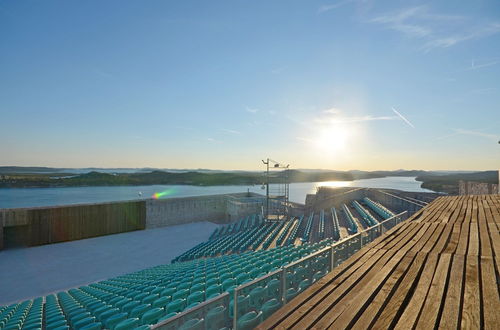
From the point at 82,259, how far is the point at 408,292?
22.4 metres

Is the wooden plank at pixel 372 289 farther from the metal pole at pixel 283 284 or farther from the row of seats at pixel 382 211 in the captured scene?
the row of seats at pixel 382 211

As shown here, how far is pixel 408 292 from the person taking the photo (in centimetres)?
259

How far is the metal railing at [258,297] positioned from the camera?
2609 mm

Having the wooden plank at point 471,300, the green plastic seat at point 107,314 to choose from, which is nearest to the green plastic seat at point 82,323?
the green plastic seat at point 107,314

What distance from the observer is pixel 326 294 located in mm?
2645

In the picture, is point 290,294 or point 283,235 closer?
point 290,294

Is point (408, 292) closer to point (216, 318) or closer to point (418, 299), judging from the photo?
point (418, 299)

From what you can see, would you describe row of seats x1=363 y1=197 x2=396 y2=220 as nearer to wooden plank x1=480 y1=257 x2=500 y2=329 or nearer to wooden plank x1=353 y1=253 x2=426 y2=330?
wooden plank x1=480 y1=257 x2=500 y2=329

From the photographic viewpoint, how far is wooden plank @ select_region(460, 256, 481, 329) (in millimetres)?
1984

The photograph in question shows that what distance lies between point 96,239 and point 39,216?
5129mm

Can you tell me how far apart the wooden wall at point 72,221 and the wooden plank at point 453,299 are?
28.3 meters

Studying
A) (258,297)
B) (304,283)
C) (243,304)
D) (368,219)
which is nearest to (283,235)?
(368,219)

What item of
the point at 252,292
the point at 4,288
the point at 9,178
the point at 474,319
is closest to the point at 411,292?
the point at 474,319

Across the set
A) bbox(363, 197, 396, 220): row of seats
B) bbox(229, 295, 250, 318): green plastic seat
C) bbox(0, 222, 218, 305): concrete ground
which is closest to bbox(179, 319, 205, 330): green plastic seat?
bbox(229, 295, 250, 318): green plastic seat
